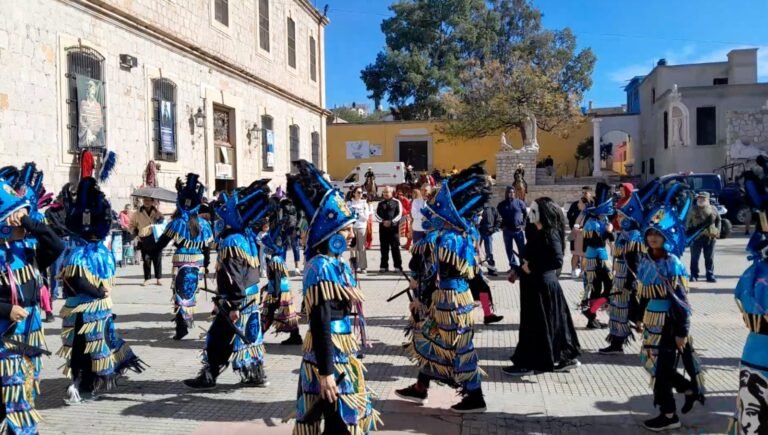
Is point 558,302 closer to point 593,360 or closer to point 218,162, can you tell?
point 593,360

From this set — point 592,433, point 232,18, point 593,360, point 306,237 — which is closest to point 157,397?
point 306,237

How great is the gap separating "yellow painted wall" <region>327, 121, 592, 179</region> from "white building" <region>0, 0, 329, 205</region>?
13.4 meters

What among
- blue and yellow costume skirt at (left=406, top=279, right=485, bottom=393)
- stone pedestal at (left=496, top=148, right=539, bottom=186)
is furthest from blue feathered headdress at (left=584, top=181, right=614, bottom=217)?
stone pedestal at (left=496, top=148, right=539, bottom=186)

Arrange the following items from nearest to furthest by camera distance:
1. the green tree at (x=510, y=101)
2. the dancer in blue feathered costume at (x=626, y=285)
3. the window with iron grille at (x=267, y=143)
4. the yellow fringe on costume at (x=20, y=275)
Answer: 1. the yellow fringe on costume at (x=20, y=275)
2. the dancer in blue feathered costume at (x=626, y=285)
3. the window with iron grille at (x=267, y=143)
4. the green tree at (x=510, y=101)

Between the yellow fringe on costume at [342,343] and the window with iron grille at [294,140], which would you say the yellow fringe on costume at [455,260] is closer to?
the yellow fringe on costume at [342,343]

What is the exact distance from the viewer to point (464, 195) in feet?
17.1

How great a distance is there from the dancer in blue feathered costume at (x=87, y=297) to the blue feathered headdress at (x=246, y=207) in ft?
3.50

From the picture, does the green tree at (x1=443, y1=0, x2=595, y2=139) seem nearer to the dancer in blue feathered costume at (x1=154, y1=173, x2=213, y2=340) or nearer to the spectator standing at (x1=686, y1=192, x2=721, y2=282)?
the spectator standing at (x1=686, y1=192, x2=721, y2=282)

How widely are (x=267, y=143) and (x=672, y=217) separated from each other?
70.1 feet

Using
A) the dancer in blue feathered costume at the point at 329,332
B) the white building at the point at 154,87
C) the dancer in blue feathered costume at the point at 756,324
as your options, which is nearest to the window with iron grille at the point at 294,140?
the white building at the point at 154,87

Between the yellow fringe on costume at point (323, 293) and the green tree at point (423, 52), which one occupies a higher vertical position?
the green tree at point (423, 52)

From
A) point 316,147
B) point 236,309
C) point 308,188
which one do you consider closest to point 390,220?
point 236,309

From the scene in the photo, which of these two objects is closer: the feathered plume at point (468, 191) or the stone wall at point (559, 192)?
the feathered plume at point (468, 191)

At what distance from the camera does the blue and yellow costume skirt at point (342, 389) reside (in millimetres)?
3379
